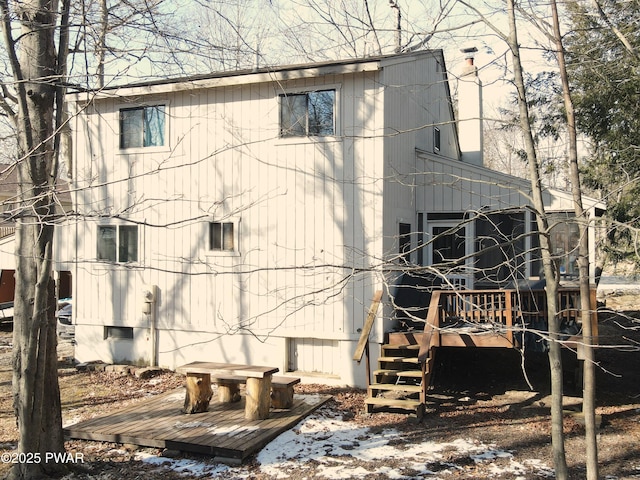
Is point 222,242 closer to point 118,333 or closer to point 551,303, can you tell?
point 118,333

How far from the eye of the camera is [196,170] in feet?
36.1

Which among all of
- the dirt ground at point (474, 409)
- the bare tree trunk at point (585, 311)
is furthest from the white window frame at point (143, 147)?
the bare tree trunk at point (585, 311)

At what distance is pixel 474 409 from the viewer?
348 inches

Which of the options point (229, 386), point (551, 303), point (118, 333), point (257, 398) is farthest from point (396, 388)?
point (118, 333)

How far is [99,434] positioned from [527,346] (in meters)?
6.57

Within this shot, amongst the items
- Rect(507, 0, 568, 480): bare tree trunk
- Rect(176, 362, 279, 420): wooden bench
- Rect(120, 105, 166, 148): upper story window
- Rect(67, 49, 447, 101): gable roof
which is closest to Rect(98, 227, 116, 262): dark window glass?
Rect(120, 105, 166, 148): upper story window

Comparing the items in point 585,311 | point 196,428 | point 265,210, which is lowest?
point 196,428

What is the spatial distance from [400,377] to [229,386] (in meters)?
2.84

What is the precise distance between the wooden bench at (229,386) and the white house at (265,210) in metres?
1.11

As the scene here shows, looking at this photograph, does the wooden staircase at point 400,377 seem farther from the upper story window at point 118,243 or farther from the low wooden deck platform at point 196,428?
the upper story window at point 118,243

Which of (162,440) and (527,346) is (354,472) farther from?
(527,346)

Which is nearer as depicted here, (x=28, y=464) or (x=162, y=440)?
(x=28, y=464)

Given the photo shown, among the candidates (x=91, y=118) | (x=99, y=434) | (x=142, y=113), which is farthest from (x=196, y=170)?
(x=99, y=434)

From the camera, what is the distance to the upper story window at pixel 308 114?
33.2 feet
